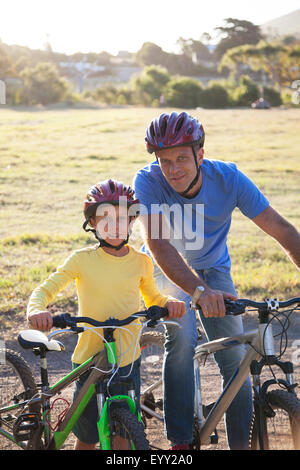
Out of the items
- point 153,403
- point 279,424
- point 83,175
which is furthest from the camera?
point 83,175

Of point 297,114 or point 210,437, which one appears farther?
point 297,114

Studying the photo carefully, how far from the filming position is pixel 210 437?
3838 mm

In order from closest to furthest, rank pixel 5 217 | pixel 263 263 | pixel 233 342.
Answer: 1. pixel 233 342
2. pixel 263 263
3. pixel 5 217

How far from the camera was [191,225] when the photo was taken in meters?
3.70

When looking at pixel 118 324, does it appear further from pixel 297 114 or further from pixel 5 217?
pixel 297 114

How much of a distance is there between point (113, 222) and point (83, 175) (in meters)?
13.9

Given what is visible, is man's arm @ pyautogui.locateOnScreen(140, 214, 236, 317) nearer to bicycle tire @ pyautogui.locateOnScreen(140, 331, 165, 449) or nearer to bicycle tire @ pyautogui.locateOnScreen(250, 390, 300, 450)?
bicycle tire @ pyautogui.locateOnScreen(250, 390, 300, 450)

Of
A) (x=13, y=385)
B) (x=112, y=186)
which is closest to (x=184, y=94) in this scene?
(x=13, y=385)

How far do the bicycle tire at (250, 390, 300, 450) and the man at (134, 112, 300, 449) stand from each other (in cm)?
54

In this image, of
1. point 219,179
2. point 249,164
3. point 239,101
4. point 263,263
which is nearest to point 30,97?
point 239,101

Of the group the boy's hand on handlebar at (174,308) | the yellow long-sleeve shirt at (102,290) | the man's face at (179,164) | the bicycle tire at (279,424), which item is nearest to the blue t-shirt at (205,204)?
the man's face at (179,164)

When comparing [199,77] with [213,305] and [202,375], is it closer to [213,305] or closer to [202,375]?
[202,375]

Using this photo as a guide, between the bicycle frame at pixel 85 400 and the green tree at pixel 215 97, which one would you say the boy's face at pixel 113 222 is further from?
the green tree at pixel 215 97

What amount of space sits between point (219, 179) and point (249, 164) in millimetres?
15820
